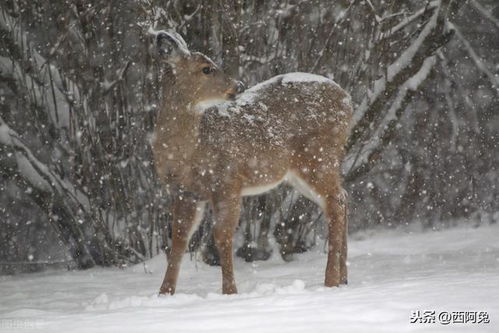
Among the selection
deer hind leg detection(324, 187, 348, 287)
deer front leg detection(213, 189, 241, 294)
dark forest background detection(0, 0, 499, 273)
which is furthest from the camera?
dark forest background detection(0, 0, 499, 273)

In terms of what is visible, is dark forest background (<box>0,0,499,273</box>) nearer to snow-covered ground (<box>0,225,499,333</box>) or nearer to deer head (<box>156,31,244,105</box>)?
snow-covered ground (<box>0,225,499,333</box>)

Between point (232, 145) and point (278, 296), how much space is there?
153 cm

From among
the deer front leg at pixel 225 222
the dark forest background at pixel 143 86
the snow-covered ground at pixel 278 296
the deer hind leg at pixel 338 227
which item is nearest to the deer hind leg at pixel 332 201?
the deer hind leg at pixel 338 227

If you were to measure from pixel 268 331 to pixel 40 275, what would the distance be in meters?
4.81

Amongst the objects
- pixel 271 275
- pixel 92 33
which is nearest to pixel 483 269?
pixel 271 275

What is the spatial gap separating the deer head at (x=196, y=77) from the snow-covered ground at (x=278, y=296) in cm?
152

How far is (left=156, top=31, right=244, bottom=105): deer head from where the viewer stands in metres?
5.58

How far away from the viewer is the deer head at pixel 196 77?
5582 mm

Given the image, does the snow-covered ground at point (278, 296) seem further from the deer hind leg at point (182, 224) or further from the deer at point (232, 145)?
the deer at point (232, 145)

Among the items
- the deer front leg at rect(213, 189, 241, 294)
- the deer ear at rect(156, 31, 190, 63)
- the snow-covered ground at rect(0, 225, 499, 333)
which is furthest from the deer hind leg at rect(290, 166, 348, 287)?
the deer ear at rect(156, 31, 190, 63)

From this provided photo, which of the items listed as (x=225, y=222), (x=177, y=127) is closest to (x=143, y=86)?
(x=177, y=127)

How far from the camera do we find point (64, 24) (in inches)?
300

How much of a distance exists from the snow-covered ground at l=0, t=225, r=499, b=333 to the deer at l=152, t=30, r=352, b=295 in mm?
470

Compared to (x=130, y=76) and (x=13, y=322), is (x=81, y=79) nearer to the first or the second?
(x=130, y=76)
